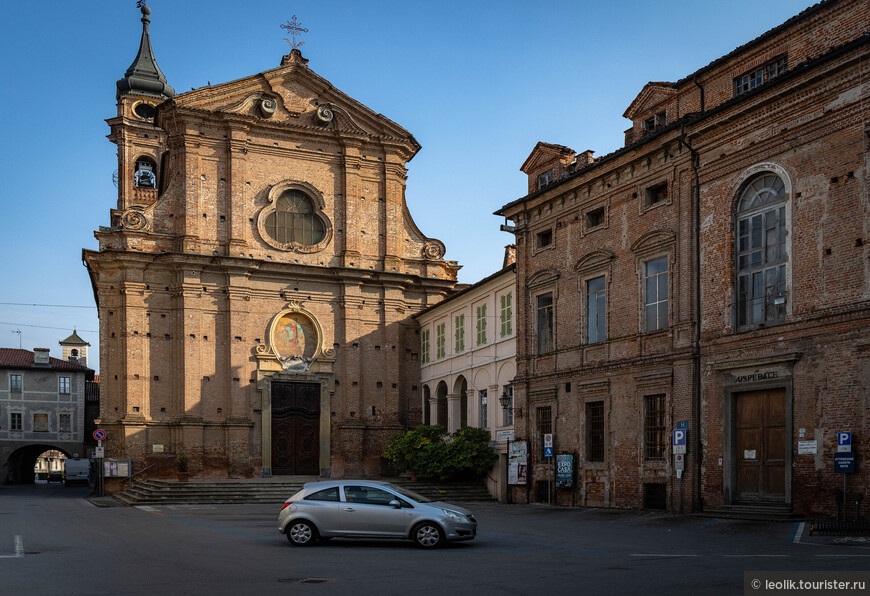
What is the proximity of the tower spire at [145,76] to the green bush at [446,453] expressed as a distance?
43188 mm

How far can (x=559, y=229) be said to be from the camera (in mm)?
30922

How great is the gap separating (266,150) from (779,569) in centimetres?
3548

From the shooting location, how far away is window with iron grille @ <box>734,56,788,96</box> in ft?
75.2

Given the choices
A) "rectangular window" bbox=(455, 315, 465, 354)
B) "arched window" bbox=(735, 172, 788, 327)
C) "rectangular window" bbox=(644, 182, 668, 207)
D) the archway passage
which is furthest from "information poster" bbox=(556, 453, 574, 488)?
the archway passage

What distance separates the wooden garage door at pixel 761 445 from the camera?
21375 mm

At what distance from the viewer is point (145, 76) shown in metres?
72.2

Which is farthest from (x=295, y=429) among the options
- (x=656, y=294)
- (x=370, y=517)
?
(x=370, y=517)

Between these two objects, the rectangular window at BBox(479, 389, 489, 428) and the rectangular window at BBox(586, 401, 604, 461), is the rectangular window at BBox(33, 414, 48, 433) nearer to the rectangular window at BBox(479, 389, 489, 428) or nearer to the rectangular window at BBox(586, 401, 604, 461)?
the rectangular window at BBox(479, 389, 489, 428)

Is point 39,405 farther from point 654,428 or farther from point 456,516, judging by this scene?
point 456,516

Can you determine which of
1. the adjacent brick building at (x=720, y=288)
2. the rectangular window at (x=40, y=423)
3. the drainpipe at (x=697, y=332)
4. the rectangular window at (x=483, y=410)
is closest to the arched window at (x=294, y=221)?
the rectangular window at (x=483, y=410)

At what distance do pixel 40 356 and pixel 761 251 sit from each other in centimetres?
6172

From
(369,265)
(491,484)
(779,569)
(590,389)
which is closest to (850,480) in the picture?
(779,569)

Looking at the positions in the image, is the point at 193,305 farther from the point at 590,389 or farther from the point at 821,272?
the point at 821,272

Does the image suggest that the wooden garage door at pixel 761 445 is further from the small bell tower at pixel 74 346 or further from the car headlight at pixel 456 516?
the small bell tower at pixel 74 346
